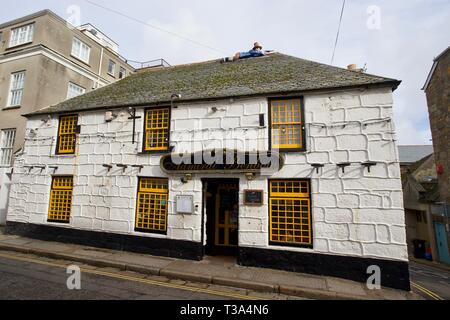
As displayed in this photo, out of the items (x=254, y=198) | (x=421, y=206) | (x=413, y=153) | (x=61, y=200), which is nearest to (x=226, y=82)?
(x=254, y=198)

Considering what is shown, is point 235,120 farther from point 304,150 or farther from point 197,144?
point 304,150

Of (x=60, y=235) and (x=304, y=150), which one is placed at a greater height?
(x=304, y=150)

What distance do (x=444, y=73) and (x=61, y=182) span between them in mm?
20989

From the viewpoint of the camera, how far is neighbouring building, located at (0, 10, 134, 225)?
46.5 feet

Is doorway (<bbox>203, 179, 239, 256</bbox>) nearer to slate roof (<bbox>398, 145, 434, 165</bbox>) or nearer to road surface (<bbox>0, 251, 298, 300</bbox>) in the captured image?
road surface (<bbox>0, 251, 298, 300</bbox>)

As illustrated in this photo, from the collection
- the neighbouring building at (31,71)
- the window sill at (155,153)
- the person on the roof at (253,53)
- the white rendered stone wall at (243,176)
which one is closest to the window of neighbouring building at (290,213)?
the white rendered stone wall at (243,176)

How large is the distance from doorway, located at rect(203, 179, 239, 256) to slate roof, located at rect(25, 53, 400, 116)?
11.3 ft

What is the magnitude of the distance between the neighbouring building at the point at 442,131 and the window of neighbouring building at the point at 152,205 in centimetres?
1550

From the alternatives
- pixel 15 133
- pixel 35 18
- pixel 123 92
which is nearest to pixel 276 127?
pixel 123 92

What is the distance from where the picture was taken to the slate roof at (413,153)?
2640 centimetres

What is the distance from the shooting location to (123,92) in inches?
439

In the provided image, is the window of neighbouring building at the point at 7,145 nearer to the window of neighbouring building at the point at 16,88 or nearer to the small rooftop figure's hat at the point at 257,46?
the window of neighbouring building at the point at 16,88

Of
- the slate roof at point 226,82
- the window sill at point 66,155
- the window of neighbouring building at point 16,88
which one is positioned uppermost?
the window of neighbouring building at point 16,88

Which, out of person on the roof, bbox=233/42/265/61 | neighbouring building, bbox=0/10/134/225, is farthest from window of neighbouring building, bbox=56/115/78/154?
person on the roof, bbox=233/42/265/61
